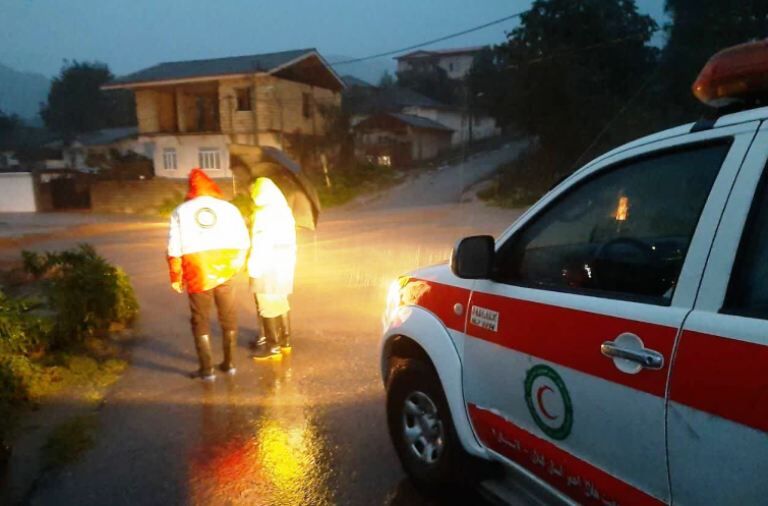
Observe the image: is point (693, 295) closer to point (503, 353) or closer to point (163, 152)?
point (503, 353)

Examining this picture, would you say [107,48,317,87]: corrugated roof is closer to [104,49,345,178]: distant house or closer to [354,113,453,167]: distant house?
[104,49,345,178]: distant house

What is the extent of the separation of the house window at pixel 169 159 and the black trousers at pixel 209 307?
1173 inches

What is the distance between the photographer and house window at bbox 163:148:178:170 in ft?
109

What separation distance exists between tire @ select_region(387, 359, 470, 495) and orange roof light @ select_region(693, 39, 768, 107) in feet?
5.92

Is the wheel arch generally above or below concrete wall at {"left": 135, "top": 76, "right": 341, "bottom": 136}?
below

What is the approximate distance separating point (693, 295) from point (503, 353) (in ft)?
2.99

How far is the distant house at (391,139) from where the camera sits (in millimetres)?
39406

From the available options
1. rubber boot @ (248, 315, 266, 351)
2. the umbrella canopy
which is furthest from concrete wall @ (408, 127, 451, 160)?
rubber boot @ (248, 315, 266, 351)

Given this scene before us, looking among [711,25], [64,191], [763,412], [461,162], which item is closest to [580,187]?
[763,412]

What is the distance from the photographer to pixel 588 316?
2.19 m

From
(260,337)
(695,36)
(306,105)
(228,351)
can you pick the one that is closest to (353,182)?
(306,105)

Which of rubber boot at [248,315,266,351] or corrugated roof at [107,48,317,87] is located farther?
corrugated roof at [107,48,317,87]

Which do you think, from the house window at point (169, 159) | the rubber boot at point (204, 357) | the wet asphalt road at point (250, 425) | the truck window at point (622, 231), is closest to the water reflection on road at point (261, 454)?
the wet asphalt road at point (250, 425)

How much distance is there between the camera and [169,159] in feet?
109
